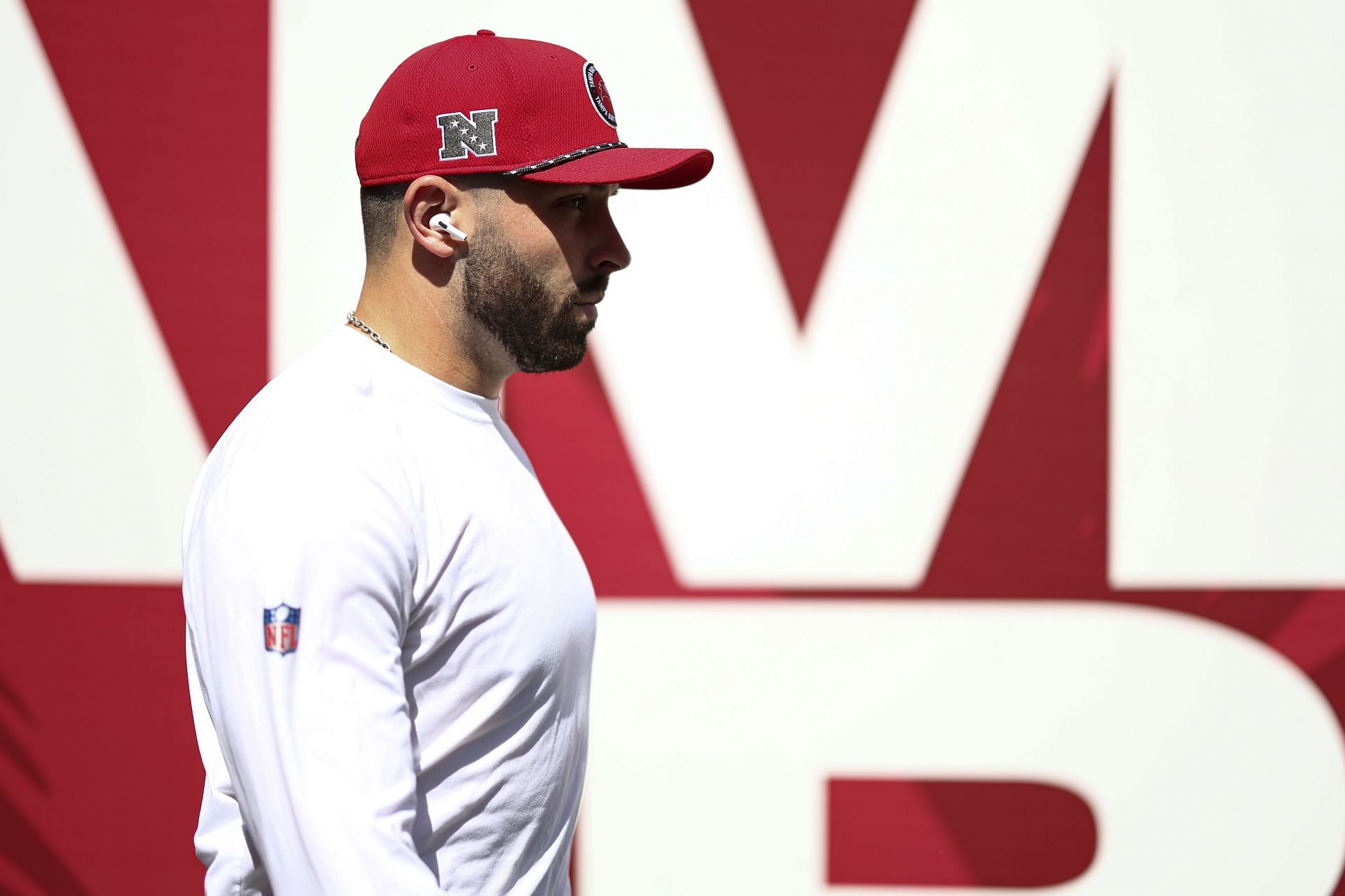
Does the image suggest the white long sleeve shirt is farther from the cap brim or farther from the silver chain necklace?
the cap brim

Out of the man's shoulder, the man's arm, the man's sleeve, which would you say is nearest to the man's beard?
the man's shoulder

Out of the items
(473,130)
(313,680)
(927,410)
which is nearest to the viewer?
(313,680)

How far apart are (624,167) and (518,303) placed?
131 millimetres

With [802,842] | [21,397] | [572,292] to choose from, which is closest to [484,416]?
[572,292]

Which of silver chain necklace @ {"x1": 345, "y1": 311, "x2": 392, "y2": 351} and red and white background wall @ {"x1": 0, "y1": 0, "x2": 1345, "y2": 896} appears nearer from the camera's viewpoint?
silver chain necklace @ {"x1": 345, "y1": 311, "x2": 392, "y2": 351}

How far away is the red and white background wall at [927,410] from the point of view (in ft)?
5.78

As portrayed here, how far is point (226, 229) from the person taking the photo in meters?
1.81

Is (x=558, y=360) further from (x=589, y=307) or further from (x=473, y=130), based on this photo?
(x=473, y=130)

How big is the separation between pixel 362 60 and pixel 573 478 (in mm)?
701

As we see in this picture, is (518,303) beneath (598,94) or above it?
beneath

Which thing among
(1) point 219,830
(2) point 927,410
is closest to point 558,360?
(1) point 219,830

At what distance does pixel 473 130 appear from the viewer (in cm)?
87

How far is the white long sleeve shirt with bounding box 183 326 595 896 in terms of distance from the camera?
2.35ft

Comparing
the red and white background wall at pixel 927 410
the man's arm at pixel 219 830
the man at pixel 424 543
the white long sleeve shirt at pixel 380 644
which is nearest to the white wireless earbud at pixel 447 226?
the man at pixel 424 543
